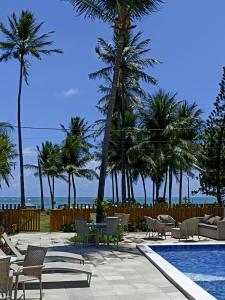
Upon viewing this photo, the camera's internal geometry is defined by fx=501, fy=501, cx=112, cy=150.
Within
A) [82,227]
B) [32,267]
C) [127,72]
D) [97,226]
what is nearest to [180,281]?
[32,267]

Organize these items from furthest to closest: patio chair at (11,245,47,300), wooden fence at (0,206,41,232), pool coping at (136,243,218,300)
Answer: wooden fence at (0,206,41,232), pool coping at (136,243,218,300), patio chair at (11,245,47,300)

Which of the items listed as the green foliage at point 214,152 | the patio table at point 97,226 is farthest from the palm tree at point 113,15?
the green foliage at point 214,152

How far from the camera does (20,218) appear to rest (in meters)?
22.9

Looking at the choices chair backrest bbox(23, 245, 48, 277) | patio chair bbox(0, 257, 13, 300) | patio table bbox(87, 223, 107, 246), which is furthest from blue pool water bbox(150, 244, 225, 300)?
patio chair bbox(0, 257, 13, 300)

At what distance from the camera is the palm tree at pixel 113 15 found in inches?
733

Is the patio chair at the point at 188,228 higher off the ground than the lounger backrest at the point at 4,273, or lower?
lower

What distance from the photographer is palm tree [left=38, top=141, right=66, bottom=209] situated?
49.0m

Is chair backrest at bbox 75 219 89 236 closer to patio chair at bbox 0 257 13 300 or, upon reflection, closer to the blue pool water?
the blue pool water

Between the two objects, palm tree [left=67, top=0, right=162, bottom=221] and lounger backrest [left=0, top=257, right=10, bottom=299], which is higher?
palm tree [left=67, top=0, right=162, bottom=221]

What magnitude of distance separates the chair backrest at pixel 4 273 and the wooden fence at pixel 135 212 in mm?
15677

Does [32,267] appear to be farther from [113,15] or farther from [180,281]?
[113,15]

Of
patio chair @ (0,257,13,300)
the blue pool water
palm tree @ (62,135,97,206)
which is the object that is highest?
palm tree @ (62,135,97,206)

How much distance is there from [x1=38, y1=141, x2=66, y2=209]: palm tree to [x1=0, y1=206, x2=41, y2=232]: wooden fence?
2507 cm

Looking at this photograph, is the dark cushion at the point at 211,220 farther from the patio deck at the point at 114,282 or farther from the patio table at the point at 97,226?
the patio deck at the point at 114,282
